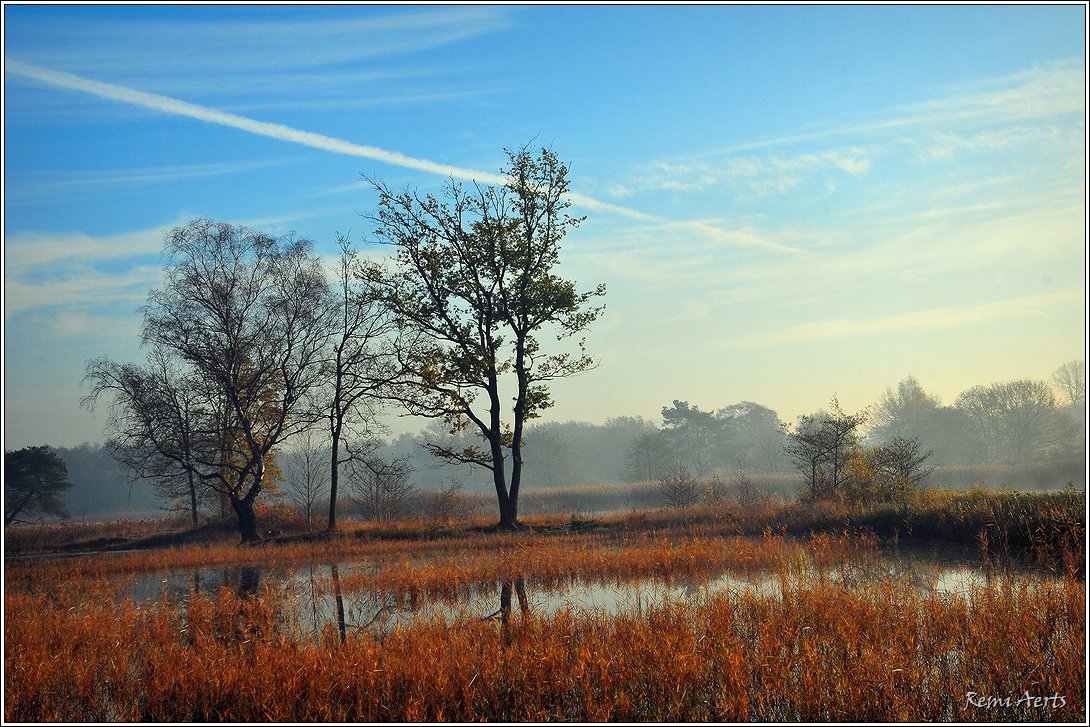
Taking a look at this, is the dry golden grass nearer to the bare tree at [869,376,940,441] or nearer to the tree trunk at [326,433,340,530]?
the tree trunk at [326,433,340,530]

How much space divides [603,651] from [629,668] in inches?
18.7

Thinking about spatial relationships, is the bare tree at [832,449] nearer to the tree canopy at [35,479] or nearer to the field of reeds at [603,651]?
the field of reeds at [603,651]

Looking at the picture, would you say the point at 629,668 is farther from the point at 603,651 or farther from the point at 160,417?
the point at 160,417

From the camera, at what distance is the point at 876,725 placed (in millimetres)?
5875

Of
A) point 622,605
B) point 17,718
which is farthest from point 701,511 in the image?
point 17,718

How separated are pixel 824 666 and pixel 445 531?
751 inches

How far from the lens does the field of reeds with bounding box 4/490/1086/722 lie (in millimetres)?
6637

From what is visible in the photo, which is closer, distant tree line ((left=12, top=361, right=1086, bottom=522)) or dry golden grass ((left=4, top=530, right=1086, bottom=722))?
dry golden grass ((left=4, top=530, right=1086, bottom=722))

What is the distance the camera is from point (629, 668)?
24.1 ft

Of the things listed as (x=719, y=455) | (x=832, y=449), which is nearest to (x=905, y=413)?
(x=719, y=455)

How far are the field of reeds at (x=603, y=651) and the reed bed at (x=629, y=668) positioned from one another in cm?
3

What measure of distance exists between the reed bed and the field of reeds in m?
0.03

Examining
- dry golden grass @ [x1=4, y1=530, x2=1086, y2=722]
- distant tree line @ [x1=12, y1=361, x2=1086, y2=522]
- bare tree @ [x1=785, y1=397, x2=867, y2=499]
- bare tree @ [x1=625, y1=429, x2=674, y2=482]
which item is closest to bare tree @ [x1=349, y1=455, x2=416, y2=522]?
distant tree line @ [x1=12, y1=361, x2=1086, y2=522]

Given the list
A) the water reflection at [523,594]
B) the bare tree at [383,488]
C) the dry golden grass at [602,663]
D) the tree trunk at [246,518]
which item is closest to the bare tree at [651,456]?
the bare tree at [383,488]
